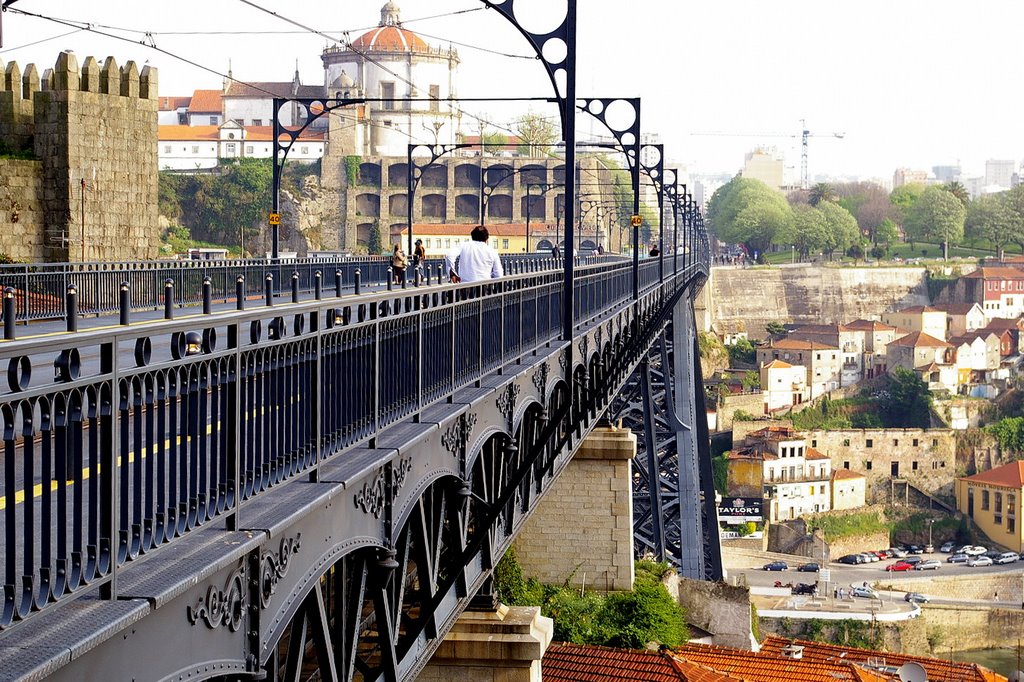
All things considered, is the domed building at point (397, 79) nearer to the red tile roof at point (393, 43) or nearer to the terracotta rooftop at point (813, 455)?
the red tile roof at point (393, 43)

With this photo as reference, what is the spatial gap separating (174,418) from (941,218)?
169 metres

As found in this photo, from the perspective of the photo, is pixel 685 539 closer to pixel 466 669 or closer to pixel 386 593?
pixel 466 669

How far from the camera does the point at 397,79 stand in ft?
366

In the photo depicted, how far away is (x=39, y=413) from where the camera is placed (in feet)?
12.3

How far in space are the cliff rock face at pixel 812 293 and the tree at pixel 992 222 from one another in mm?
17848

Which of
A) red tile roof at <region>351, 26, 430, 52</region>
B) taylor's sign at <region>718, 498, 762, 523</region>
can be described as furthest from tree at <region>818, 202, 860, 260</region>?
taylor's sign at <region>718, 498, 762, 523</region>

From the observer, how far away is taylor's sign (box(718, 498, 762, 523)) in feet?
309

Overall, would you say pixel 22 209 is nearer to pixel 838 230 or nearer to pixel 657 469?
pixel 657 469

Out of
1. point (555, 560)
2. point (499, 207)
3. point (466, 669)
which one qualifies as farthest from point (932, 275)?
point (466, 669)

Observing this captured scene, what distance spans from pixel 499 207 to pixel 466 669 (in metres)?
106

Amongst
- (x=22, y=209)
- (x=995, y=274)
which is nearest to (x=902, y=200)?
(x=995, y=274)

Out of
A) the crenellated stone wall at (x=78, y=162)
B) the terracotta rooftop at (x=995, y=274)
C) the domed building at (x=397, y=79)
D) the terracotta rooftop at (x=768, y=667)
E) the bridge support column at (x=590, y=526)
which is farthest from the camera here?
the terracotta rooftop at (x=995, y=274)

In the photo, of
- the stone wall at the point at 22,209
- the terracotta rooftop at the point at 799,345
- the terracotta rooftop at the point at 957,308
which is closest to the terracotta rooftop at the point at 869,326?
the terracotta rooftop at the point at 799,345

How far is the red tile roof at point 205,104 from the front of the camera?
11956 centimetres
